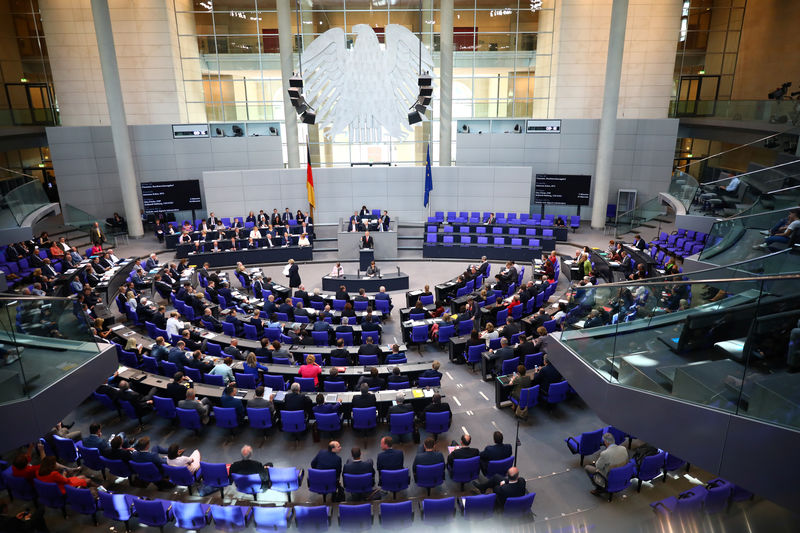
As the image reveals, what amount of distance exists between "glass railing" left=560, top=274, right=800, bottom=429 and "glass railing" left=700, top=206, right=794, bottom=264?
5028mm

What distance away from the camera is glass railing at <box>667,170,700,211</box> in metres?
16.5

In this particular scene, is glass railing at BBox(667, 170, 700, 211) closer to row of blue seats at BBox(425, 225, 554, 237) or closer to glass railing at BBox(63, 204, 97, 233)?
row of blue seats at BBox(425, 225, 554, 237)

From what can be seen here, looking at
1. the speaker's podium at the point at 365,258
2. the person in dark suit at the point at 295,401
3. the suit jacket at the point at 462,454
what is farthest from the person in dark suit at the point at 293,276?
the suit jacket at the point at 462,454

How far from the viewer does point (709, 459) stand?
5480 mm

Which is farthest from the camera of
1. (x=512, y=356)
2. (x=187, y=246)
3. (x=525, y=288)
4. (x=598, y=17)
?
(x=598, y=17)

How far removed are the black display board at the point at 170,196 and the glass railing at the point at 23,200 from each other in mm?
4972

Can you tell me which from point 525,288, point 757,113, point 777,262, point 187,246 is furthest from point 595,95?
point 187,246

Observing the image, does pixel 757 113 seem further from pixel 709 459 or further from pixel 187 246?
pixel 187 246

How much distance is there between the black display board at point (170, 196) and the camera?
22594 millimetres

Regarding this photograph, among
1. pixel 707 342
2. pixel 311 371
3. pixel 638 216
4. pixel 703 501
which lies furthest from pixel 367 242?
pixel 707 342

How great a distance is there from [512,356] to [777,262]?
195 inches

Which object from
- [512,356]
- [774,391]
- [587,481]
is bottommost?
[587,481]

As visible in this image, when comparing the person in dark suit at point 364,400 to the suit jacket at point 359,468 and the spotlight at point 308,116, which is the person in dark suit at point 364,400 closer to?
the suit jacket at point 359,468

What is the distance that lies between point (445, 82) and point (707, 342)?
63.9 ft
